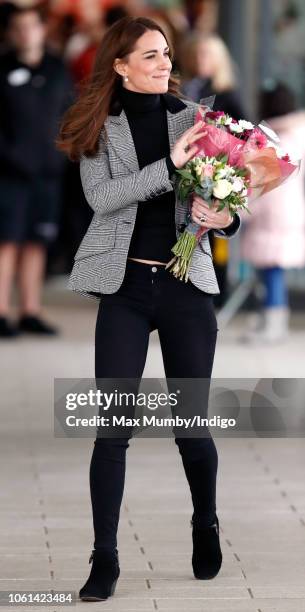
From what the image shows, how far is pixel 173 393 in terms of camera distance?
495cm

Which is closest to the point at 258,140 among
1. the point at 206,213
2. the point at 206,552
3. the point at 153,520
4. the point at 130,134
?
the point at 206,213

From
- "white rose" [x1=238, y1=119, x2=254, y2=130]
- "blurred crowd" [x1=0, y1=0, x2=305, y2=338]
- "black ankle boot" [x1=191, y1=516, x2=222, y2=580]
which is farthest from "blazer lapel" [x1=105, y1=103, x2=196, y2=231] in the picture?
"blurred crowd" [x1=0, y1=0, x2=305, y2=338]

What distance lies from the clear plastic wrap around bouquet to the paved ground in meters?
1.03

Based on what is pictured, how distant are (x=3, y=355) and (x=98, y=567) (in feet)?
18.1

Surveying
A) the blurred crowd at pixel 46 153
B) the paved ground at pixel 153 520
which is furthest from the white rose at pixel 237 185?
the blurred crowd at pixel 46 153

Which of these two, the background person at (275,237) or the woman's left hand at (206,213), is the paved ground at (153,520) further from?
the background person at (275,237)

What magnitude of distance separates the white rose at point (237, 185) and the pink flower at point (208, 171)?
85 mm

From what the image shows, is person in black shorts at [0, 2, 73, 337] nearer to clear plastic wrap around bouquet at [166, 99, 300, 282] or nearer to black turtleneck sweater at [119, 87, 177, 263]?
black turtleneck sweater at [119, 87, 177, 263]

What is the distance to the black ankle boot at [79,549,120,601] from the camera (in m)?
4.80

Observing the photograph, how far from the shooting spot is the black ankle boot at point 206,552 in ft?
16.6

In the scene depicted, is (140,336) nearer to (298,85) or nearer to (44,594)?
(44,594)

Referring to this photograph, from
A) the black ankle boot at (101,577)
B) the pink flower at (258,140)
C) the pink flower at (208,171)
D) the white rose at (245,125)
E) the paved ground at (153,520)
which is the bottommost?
the paved ground at (153,520)

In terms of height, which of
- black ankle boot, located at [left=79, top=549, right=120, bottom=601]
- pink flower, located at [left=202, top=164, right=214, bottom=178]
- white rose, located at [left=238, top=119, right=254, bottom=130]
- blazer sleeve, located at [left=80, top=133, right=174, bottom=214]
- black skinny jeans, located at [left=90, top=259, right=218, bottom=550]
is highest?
white rose, located at [left=238, top=119, right=254, bottom=130]

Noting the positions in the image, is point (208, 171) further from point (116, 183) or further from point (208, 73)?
point (208, 73)
